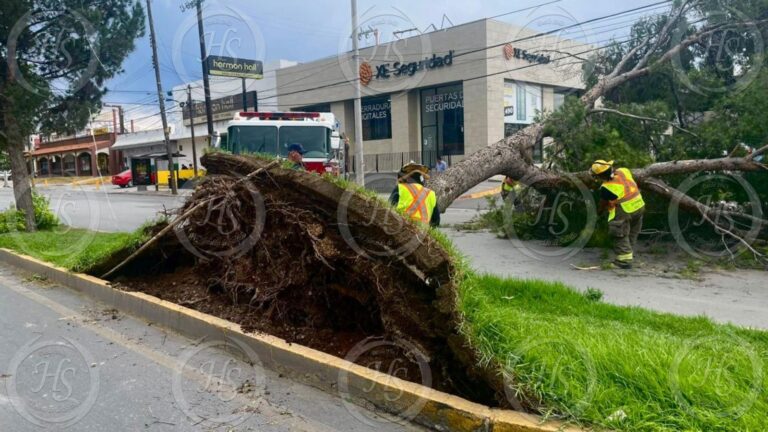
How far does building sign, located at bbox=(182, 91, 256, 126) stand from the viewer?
136ft

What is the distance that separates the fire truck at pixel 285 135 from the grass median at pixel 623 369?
9.80 metres

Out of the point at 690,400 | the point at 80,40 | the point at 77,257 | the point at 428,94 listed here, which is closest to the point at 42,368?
the point at 77,257

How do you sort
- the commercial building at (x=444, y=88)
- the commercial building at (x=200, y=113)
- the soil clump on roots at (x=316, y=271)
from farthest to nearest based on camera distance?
1. the commercial building at (x=200, y=113)
2. the commercial building at (x=444, y=88)
3. the soil clump on roots at (x=316, y=271)

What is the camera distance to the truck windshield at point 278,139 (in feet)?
44.2

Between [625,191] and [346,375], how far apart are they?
5650 mm

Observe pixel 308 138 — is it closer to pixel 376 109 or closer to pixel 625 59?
pixel 625 59

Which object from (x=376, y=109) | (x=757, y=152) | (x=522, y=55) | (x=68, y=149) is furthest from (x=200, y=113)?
(x=757, y=152)

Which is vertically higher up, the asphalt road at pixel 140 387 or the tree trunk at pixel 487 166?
the tree trunk at pixel 487 166

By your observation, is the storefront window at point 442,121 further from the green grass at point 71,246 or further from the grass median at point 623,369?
the grass median at point 623,369

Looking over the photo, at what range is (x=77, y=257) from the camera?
746cm

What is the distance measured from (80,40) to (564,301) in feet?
35.5

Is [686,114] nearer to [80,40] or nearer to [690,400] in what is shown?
[690,400]

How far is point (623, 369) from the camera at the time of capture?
130 inches

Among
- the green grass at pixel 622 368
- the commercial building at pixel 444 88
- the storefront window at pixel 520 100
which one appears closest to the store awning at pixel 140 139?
the commercial building at pixel 444 88
